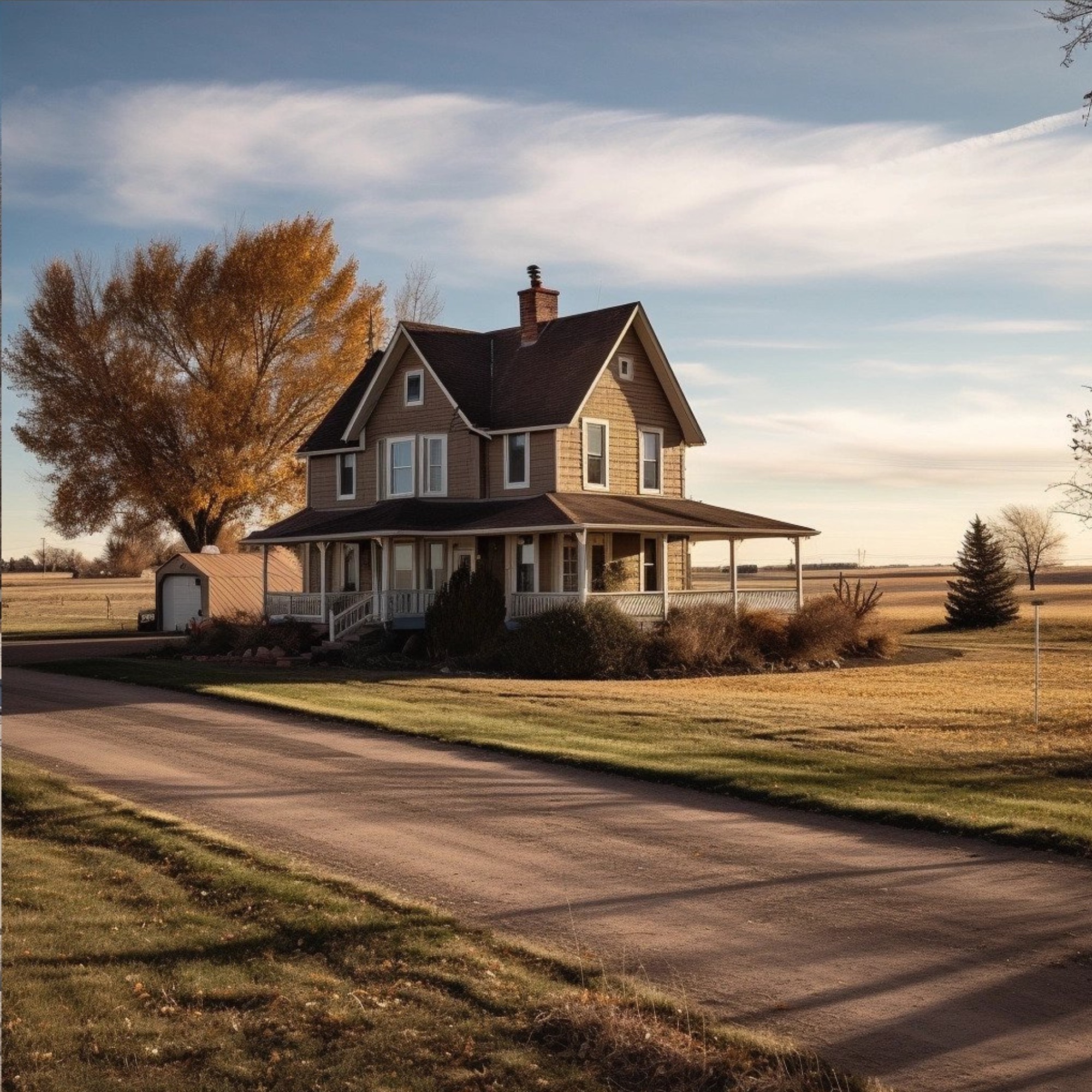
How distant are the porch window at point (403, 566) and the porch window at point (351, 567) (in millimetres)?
2219

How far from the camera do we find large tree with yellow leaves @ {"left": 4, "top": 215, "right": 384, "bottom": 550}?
2026 inches

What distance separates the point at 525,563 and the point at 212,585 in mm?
17120

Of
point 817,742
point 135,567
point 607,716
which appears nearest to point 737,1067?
point 817,742

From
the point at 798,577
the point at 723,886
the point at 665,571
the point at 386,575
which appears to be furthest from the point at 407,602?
the point at 723,886

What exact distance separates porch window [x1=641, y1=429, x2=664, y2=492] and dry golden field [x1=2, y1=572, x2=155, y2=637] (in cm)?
2414

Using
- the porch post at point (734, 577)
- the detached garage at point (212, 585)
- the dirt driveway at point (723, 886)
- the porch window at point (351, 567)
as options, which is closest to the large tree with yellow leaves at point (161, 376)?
the detached garage at point (212, 585)

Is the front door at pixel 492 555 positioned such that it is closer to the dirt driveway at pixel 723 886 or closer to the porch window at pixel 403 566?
the porch window at pixel 403 566

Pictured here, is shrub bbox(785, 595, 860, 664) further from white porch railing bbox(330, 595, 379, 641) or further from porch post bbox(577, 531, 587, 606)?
white porch railing bbox(330, 595, 379, 641)

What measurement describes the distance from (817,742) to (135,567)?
368 ft

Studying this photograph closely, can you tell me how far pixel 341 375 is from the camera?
5416cm

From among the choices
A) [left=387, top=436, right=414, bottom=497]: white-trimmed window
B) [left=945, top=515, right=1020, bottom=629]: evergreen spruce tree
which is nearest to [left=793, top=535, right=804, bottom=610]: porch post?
[left=387, top=436, right=414, bottom=497]: white-trimmed window

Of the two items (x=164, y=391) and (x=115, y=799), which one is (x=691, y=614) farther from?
(x=164, y=391)

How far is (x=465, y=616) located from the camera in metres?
33.7

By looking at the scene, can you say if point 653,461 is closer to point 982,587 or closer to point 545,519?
point 545,519
